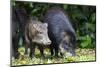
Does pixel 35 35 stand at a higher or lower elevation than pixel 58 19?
lower

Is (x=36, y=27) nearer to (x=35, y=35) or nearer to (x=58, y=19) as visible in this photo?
(x=35, y=35)

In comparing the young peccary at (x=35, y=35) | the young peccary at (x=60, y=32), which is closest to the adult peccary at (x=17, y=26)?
the young peccary at (x=35, y=35)

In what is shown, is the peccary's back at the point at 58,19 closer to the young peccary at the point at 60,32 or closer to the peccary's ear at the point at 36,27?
the young peccary at the point at 60,32

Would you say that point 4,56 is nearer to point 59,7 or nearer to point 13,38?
point 13,38

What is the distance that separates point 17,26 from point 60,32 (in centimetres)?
50

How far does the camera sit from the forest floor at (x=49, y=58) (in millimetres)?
2189

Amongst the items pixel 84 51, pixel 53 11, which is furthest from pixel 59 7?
pixel 84 51

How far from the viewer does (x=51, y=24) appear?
2311mm

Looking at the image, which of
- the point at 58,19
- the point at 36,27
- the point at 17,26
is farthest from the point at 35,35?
the point at 58,19

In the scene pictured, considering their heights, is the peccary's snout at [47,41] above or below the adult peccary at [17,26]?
below

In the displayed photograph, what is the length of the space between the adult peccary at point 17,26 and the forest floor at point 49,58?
6 cm

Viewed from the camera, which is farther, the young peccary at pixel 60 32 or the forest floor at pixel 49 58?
the young peccary at pixel 60 32

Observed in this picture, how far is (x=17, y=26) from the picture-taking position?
218cm

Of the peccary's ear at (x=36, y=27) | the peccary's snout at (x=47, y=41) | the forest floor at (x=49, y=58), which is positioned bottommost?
the forest floor at (x=49, y=58)
